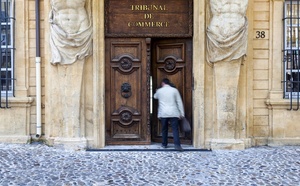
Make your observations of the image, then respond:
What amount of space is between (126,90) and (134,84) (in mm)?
237

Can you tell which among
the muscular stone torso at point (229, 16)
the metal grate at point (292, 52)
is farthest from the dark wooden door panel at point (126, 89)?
the metal grate at point (292, 52)

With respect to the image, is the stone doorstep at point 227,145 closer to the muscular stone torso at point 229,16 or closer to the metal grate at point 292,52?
the metal grate at point 292,52

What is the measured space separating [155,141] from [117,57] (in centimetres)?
220

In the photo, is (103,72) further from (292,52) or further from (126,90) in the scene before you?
(292,52)

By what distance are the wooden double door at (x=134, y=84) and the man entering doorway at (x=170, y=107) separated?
1.61ft

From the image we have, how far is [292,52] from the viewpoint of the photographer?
354 inches

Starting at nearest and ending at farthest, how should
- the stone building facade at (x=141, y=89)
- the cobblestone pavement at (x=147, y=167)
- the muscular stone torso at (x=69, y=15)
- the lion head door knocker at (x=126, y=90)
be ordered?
the cobblestone pavement at (x=147, y=167) → the muscular stone torso at (x=69, y=15) → the stone building facade at (x=141, y=89) → the lion head door knocker at (x=126, y=90)

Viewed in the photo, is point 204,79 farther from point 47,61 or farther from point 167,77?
point 47,61

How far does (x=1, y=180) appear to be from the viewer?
6.06 m

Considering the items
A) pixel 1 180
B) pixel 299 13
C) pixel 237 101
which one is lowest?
pixel 1 180

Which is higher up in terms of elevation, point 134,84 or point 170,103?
point 134,84

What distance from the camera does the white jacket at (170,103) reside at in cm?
837

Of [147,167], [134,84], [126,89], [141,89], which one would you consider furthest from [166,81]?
[147,167]

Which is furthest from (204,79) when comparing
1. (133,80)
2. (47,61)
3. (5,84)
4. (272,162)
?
(5,84)
